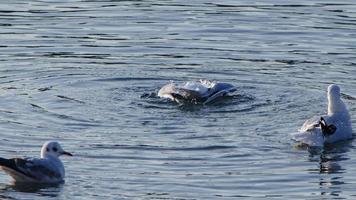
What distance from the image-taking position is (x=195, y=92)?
2053 cm

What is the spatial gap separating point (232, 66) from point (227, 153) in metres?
5.88

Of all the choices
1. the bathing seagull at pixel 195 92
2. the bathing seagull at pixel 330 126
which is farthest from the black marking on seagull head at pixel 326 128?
the bathing seagull at pixel 195 92

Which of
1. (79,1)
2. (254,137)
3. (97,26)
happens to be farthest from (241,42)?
(254,137)

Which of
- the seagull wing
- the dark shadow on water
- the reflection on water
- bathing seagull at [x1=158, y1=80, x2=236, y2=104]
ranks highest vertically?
bathing seagull at [x1=158, y1=80, x2=236, y2=104]

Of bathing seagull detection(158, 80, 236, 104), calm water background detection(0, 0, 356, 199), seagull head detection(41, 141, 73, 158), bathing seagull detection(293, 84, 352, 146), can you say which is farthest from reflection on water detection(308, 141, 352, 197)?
seagull head detection(41, 141, 73, 158)

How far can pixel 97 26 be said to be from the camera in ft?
87.5

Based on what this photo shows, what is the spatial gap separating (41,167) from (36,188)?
0.26 meters

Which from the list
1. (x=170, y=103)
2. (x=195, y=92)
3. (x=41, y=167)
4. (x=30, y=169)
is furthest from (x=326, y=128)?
(x=30, y=169)

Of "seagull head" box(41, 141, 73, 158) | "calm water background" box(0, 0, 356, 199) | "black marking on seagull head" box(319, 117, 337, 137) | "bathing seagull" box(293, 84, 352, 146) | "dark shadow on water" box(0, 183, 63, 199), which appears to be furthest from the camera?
"black marking on seagull head" box(319, 117, 337, 137)

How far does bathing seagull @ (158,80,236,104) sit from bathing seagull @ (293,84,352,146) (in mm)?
1848

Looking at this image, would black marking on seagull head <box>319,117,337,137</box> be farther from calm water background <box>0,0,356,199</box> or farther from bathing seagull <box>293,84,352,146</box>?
calm water background <box>0,0,356,199</box>

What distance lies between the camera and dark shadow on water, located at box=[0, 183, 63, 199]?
1605 centimetres

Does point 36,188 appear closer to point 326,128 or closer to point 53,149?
point 53,149

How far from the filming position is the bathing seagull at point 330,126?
18270mm
